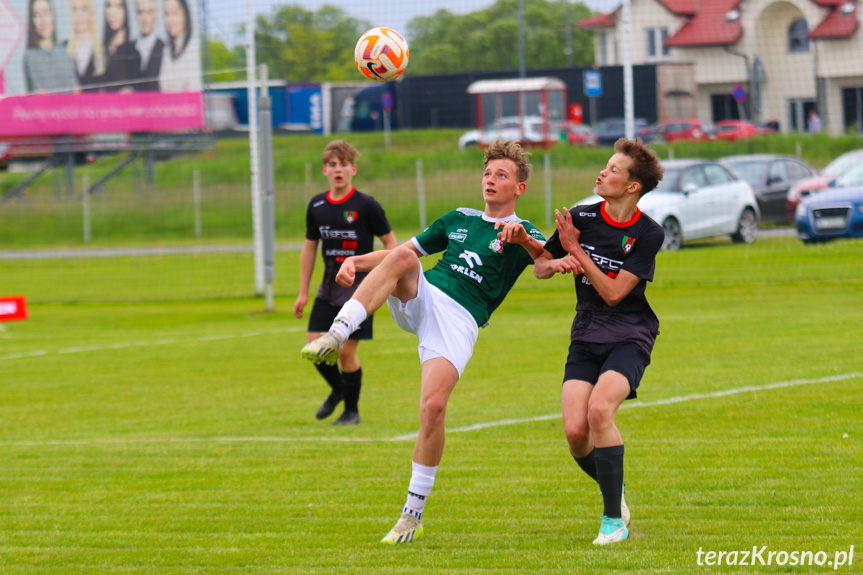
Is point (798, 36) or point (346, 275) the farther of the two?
point (798, 36)

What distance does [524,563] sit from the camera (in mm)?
4781

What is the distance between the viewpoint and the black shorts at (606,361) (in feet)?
16.7

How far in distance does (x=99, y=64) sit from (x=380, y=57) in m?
23.3

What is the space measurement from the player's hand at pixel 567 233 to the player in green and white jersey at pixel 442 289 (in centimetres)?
16

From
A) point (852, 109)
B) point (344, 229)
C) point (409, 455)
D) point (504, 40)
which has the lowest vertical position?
point (409, 455)

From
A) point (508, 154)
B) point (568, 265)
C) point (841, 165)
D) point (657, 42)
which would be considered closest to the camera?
point (568, 265)

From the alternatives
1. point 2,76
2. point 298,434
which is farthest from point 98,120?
point 298,434

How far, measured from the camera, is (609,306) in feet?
17.4

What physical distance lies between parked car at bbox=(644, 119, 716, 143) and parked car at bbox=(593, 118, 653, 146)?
0.34 metres

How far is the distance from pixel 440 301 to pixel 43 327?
12481 mm

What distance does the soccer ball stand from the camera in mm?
7340

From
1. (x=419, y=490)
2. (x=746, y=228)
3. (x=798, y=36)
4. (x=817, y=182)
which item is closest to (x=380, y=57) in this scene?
(x=419, y=490)

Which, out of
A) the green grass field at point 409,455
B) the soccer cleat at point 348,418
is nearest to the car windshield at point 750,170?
the green grass field at point 409,455

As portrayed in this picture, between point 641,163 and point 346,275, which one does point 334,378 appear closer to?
point 346,275
